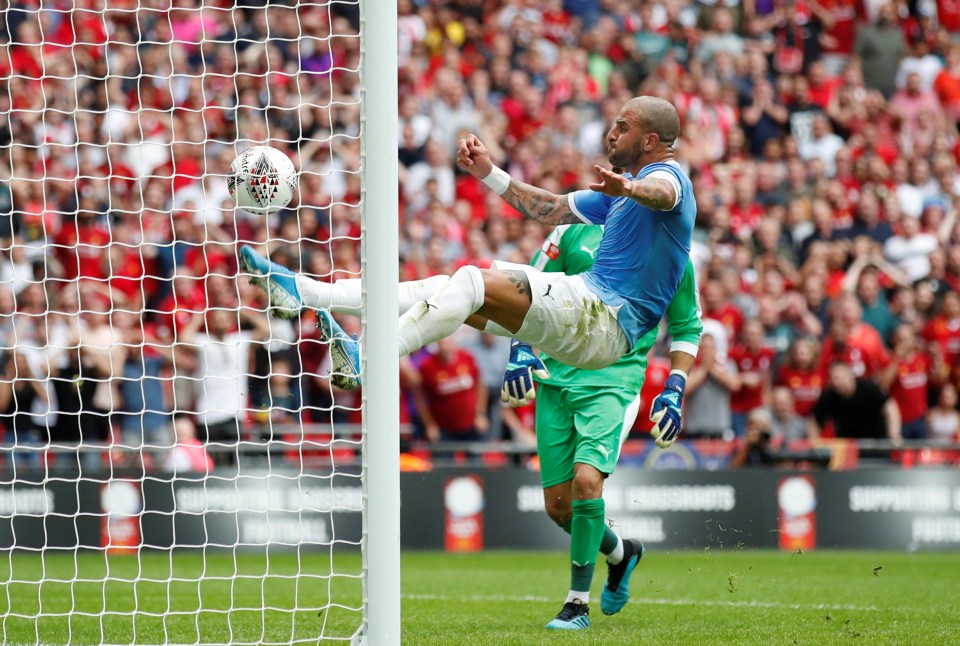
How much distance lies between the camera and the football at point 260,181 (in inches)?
270

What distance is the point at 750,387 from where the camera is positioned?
13.8 meters

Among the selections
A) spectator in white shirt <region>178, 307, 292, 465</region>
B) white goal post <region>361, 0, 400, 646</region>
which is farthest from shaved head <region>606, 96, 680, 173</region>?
spectator in white shirt <region>178, 307, 292, 465</region>

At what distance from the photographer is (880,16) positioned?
18.0 m

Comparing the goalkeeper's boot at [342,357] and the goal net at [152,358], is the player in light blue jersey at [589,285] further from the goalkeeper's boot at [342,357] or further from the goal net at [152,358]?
the goal net at [152,358]

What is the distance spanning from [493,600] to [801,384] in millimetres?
5620

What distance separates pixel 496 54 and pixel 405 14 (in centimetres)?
125

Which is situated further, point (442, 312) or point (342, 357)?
point (442, 312)

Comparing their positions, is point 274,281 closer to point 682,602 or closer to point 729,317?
point 682,602

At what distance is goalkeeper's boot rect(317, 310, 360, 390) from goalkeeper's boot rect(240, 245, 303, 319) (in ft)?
1.05

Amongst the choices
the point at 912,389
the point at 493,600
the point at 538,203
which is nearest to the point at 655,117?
the point at 538,203

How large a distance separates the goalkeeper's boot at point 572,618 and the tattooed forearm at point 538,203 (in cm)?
206

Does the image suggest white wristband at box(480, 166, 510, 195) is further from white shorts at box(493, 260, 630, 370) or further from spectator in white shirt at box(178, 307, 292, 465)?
spectator in white shirt at box(178, 307, 292, 465)

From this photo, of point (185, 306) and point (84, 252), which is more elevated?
point (84, 252)

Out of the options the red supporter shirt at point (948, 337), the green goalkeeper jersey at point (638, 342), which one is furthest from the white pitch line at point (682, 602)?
the red supporter shirt at point (948, 337)
